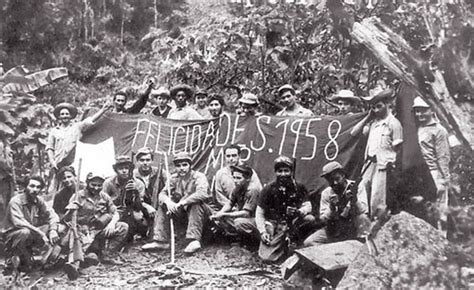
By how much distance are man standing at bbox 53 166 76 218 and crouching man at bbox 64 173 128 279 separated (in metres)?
0.07

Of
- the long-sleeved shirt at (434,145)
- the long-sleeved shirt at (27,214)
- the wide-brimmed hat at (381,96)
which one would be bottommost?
the long-sleeved shirt at (27,214)

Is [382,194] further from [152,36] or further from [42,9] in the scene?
[42,9]

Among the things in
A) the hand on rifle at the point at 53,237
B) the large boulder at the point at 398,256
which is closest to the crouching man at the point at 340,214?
the large boulder at the point at 398,256

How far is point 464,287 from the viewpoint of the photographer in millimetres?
4387

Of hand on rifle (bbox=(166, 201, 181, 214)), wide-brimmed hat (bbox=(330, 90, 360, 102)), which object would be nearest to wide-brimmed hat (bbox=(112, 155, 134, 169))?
hand on rifle (bbox=(166, 201, 181, 214))

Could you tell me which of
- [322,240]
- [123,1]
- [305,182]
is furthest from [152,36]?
[322,240]

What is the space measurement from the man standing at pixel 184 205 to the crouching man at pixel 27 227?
89 cm

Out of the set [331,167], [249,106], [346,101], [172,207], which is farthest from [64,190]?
[346,101]

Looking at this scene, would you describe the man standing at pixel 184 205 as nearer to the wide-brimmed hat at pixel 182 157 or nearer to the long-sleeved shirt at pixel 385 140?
the wide-brimmed hat at pixel 182 157

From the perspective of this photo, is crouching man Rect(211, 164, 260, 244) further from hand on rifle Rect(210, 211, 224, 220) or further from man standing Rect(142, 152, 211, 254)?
man standing Rect(142, 152, 211, 254)

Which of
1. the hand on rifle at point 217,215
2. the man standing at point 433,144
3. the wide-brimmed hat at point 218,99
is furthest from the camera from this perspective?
the wide-brimmed hat at point 218,99

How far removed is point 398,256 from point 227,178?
5.59ft

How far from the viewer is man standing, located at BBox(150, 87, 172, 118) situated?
7.09 metres

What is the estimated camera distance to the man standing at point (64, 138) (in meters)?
6.98
